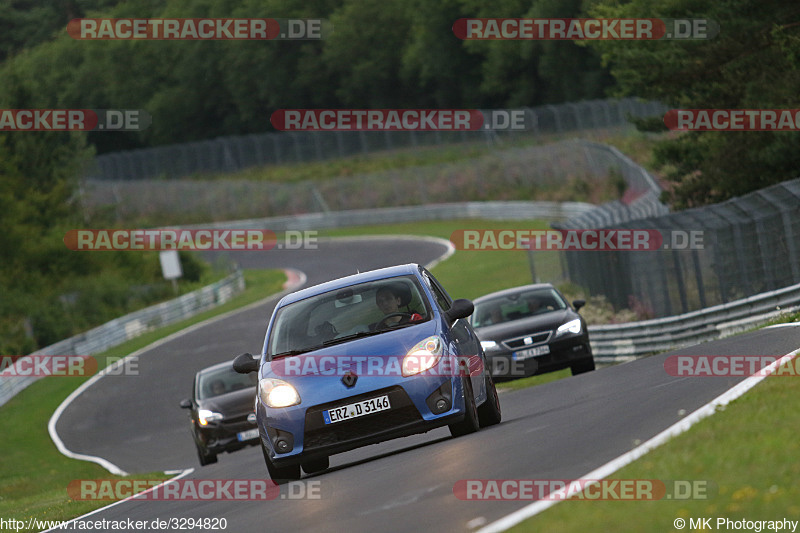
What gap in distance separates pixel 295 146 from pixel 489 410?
3095 inches

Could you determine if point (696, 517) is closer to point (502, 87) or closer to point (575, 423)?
point (575, 423)

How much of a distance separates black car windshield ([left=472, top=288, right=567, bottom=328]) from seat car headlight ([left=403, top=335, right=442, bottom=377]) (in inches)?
366

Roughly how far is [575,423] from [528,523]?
4.88 m

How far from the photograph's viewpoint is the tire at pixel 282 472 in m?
11.3

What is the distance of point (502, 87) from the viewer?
102 m

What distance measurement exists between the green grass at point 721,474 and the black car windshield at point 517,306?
1108 cm

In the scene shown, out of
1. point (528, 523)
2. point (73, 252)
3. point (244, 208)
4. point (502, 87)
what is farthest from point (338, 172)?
point (528, 523)
